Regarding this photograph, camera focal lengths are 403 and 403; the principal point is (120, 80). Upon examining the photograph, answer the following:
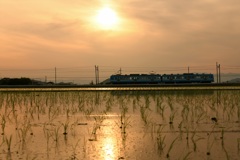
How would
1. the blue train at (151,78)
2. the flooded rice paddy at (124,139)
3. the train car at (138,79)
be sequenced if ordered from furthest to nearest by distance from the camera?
the train car at (138,79), the blue train at (151,78), the flooded rice paddy at (124,139)

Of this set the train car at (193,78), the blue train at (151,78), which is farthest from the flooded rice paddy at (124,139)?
the blue train at (151,78)

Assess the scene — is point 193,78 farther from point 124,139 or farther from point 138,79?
point 124,139

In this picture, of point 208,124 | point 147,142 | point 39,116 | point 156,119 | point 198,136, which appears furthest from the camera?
point 39,116

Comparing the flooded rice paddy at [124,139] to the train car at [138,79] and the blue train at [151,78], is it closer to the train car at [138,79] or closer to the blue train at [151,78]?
the blue train at [151,78]

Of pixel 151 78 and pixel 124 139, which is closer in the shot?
pixel 124 139

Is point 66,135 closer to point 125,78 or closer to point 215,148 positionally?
point 215,148

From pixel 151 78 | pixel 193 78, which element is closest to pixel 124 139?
pixel 193 78

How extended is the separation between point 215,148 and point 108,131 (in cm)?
180

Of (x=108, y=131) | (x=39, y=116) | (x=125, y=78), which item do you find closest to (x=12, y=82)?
(x=125, y=78)

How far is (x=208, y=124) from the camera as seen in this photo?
21.4ft

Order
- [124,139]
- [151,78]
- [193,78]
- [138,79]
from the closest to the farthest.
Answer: [124,139], [193,78], [151,78], [138,79]

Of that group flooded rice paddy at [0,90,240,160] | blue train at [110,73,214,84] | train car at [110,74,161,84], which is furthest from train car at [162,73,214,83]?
flooded rice paddy at [0,90,240,160]

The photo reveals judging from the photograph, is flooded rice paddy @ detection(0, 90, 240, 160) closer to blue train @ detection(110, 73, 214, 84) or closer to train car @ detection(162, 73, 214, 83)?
train car @ detection(162, 73, 214, 83)

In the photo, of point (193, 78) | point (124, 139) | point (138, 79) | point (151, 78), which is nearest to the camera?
point (124, 139)
